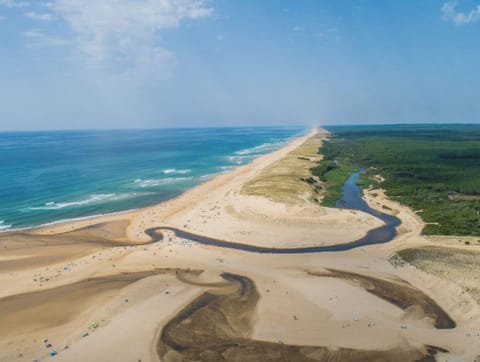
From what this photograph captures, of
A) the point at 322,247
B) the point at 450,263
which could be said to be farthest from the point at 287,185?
the point at 450,263

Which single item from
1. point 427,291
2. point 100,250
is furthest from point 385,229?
point 100,250

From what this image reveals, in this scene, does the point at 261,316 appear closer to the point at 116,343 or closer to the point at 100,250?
the point at 116,343

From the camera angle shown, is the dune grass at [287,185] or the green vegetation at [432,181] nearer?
the green vegetation at [432,181]

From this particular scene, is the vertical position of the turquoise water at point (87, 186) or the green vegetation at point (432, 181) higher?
the green vegetation at point (432, 181)

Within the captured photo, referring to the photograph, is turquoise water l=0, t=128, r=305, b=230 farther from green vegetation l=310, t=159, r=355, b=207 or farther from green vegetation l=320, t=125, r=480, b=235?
green vegetation l=320, t=125, r=480, b=235

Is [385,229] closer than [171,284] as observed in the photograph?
No

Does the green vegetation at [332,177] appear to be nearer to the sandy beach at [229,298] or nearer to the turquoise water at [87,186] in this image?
the sandy beach at [229,298]

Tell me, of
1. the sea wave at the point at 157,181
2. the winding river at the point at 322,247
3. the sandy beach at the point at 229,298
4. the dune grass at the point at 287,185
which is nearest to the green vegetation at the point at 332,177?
the dune grass at the point at 287,185

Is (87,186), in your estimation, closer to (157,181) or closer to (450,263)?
(157,181)

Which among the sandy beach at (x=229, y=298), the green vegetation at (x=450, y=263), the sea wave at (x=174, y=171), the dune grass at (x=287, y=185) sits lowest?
the sandy beach at (x=229, y=298)
